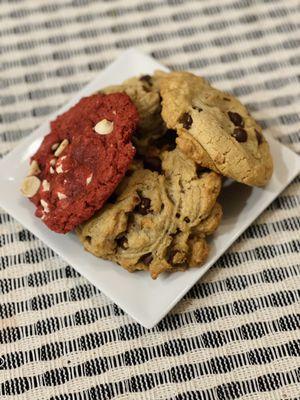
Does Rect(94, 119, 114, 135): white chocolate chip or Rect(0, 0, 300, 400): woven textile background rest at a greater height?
Rect(94, 119, 114, 135): white chocolate chip

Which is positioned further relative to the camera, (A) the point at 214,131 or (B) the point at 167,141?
(B) the point at 167,141

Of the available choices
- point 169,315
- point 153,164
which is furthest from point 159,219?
point 169,315

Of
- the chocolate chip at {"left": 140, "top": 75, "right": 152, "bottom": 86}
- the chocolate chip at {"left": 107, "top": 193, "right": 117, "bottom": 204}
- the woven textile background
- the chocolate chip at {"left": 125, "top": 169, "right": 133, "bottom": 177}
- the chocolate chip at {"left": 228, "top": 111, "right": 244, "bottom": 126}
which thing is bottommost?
the woven textile background

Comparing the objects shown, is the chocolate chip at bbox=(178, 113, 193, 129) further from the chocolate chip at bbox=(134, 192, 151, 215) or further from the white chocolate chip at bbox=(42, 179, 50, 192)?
the white chocolate chip at bbox=(42, 179, 50, 192)

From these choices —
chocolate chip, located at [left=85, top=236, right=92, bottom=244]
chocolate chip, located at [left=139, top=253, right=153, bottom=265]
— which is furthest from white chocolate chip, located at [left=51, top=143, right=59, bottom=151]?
chocolate chip, located at [left=139, top=253, right=153, bottom=265]

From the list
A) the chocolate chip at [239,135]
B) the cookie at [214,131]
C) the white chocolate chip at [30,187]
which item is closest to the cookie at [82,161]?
the white chocolate chip at [30,187]

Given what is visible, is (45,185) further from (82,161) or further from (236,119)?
(236,119)
